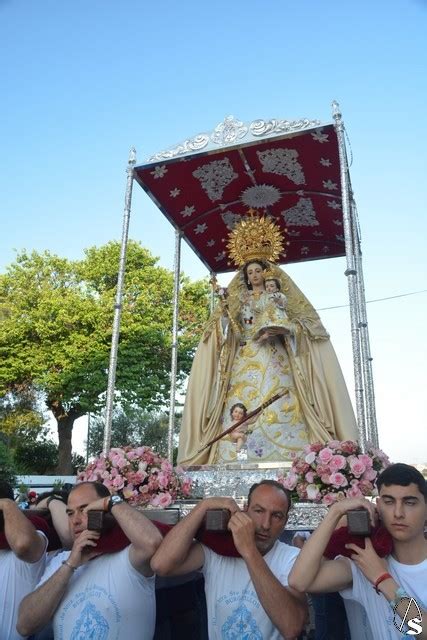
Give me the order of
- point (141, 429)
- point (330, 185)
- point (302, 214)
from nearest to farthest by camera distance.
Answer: point (330, 185), point (302, 214), point (141, 429)

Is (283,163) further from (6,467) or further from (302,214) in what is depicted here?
(6,467)

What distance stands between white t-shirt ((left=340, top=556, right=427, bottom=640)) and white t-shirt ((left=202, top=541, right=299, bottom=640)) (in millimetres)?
326

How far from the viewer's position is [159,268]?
24266 millimetres

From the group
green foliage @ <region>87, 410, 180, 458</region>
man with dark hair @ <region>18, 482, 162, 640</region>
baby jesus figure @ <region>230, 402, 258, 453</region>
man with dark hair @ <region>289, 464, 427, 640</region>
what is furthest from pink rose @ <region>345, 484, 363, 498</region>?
green foliage @ <region>87, 410, 180, 458</region>

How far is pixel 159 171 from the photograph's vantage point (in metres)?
7.89

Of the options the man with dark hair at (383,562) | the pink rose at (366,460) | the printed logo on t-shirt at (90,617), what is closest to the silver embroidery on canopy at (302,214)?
the pink rose at (366,460)

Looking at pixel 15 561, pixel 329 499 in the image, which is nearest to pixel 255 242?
pixel 329 499

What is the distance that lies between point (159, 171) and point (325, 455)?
4.68 metres

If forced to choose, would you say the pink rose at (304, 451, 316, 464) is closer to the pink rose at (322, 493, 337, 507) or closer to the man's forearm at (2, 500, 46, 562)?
the pink rose at (322, 493, 337, 507)

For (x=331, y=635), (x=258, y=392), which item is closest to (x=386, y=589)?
(x=331, y=635)

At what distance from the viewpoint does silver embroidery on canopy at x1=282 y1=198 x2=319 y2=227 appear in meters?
9.02

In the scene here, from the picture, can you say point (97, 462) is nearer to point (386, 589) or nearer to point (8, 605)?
point (8, 605)

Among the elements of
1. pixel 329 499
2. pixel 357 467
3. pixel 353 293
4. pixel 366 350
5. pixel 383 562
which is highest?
pixel 353 293

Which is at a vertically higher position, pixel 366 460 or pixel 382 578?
pixel 366 460
